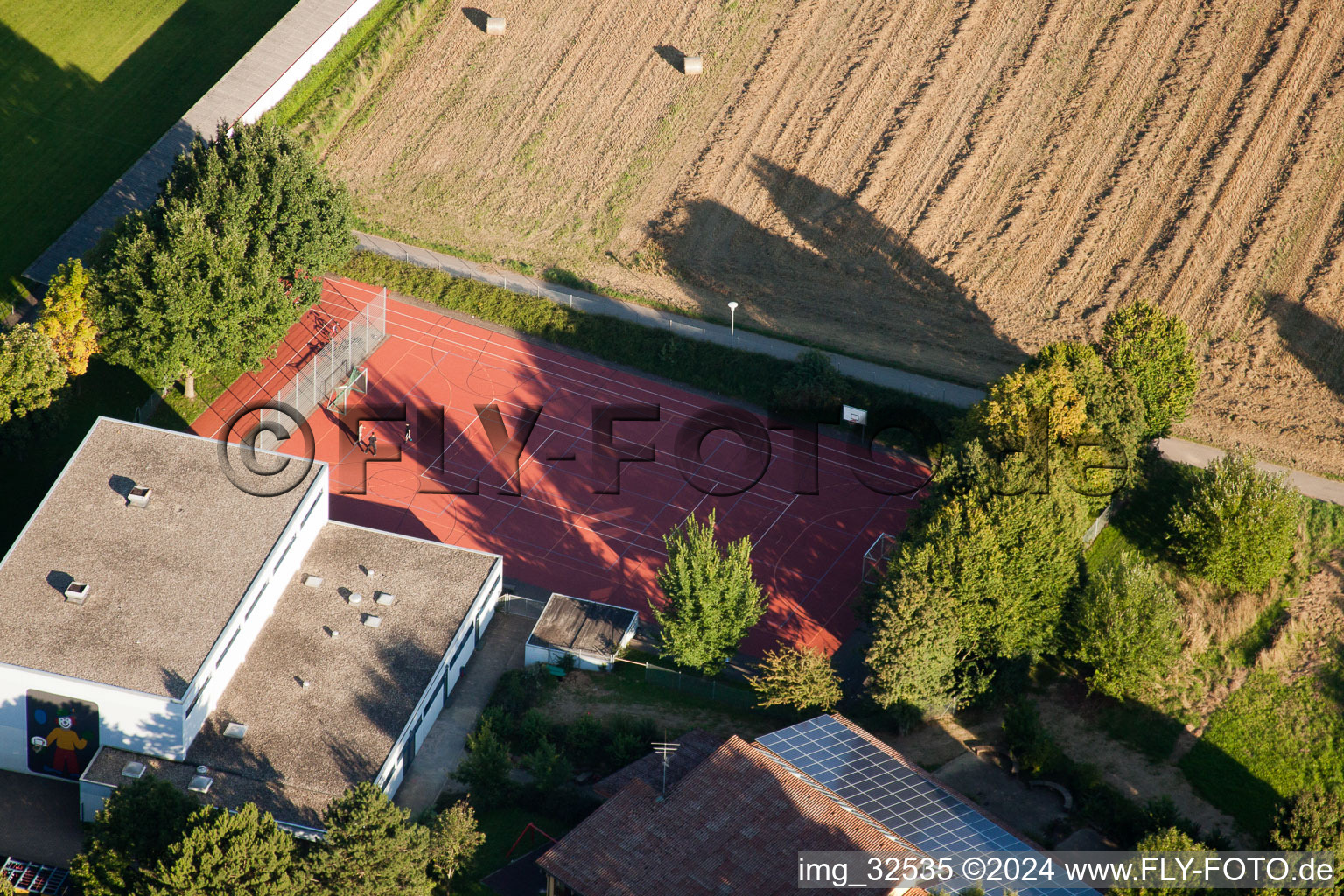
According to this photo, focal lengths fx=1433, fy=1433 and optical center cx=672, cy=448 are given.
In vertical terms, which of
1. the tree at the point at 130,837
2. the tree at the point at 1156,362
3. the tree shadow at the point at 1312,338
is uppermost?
the tree shadow at the point at 1312,338

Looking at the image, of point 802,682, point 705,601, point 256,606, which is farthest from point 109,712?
point 802,682

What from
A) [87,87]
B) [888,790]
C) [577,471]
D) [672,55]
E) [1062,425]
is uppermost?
[672,55]

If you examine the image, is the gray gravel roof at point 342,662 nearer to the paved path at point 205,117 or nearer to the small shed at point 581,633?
the small shed at point 581,633

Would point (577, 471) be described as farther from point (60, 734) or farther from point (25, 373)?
point (60, 734)

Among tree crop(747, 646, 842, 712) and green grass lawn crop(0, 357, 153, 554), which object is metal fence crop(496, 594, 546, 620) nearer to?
tree crop(747, 646, 842, 712)

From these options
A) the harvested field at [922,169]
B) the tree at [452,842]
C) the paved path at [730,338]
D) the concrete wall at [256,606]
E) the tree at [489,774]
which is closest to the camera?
the tree at [452,842]

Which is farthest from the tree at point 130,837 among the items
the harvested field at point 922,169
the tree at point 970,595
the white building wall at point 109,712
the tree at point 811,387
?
the harvested field at point 922,169
